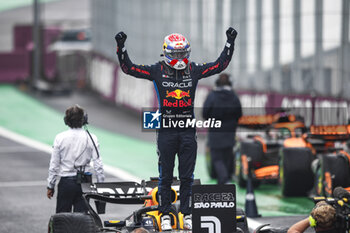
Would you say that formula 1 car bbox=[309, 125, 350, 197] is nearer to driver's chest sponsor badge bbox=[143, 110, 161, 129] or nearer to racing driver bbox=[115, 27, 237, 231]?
racing driver bbox=[115, 27, 237, 231]

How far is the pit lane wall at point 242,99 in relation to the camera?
19.2m

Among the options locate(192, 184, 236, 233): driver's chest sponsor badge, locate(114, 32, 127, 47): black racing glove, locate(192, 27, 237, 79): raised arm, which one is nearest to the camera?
locate(192, 184, 236, 233): driver's chest sponsor badge

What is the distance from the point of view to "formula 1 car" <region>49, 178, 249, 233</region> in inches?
371

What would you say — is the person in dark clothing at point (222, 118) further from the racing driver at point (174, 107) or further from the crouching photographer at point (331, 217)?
the crouching photographer at point (331, 217)

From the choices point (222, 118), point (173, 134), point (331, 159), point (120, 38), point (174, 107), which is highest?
point (120, 38)

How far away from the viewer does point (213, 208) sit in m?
9.01

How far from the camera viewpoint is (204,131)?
2427cm

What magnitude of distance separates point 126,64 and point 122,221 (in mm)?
1742

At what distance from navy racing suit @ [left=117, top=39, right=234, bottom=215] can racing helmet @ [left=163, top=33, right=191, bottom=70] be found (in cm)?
9

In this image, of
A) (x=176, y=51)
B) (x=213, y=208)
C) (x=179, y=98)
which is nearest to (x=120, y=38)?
(x=176, y=51)

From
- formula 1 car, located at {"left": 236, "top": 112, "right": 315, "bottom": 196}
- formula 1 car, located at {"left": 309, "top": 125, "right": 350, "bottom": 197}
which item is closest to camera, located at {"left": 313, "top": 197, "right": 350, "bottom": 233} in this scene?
formula 1 car, located at {"left": 309, "top": 125, "right": 350, "bottom": 197}

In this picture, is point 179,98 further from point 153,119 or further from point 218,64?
point 218,64

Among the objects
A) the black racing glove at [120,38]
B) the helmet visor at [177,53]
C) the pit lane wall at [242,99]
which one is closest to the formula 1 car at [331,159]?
the pit lane wall at [242,99]

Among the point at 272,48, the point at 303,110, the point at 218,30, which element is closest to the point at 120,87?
the point at 218,30
